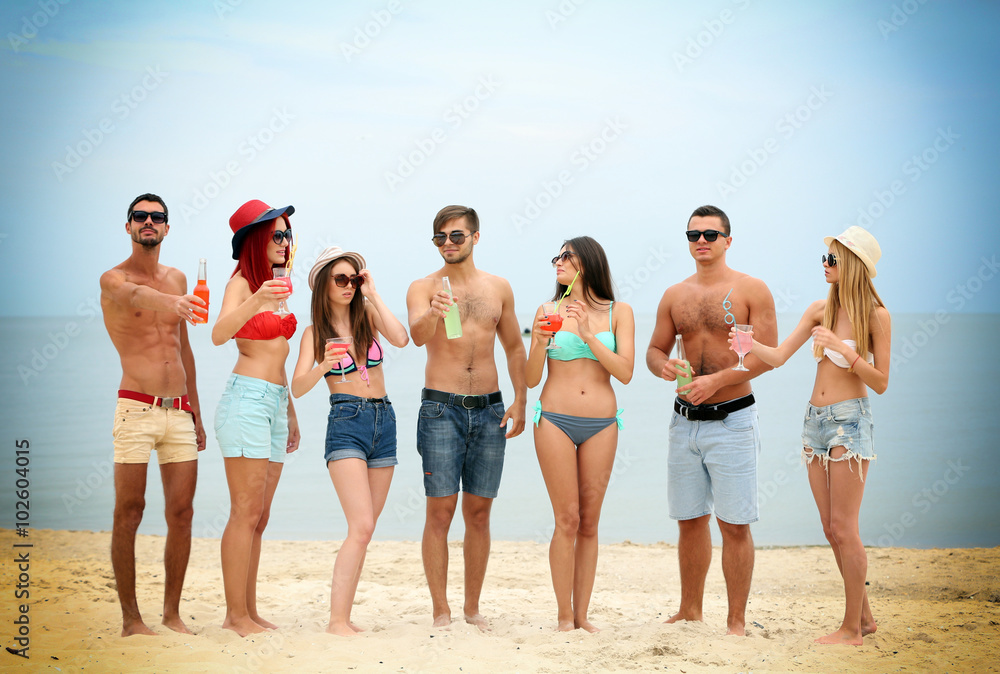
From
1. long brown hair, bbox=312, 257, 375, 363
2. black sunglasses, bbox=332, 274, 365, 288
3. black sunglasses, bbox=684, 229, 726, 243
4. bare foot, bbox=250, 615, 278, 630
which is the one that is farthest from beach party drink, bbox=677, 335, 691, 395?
bare foot, bbox=250, 615, 278, 630

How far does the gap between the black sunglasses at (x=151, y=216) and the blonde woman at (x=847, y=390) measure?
3515 mm

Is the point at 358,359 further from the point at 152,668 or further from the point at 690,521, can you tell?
the point at 690,521

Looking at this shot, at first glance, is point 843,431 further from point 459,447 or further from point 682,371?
point 459,447

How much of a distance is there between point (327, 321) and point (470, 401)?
0.96 metres

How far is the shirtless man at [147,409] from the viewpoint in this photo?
14.4 feet

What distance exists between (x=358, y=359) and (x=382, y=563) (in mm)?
3216

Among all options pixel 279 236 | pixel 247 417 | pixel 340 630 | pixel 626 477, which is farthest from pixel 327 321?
pixel 626 477

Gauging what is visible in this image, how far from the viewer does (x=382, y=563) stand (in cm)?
695

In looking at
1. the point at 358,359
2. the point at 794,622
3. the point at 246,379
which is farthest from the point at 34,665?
the point at 794,622

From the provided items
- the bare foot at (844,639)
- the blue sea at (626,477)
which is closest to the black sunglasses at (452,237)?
the bare foot at (844,639)

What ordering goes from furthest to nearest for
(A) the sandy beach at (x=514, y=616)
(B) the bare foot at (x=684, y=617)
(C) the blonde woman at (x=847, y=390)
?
(B) the bare foot at (x=684, y=617) → (C) the blonde woman at (x=847, y=390) → (A) the sandy beach at (x=514, y=616)

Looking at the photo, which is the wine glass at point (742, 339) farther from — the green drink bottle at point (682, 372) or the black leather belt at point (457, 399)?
the black leather belt at point (457, 399)

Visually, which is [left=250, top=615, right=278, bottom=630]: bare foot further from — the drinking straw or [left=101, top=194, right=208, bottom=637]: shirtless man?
the drinking straw

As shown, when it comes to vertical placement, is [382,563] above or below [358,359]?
below
